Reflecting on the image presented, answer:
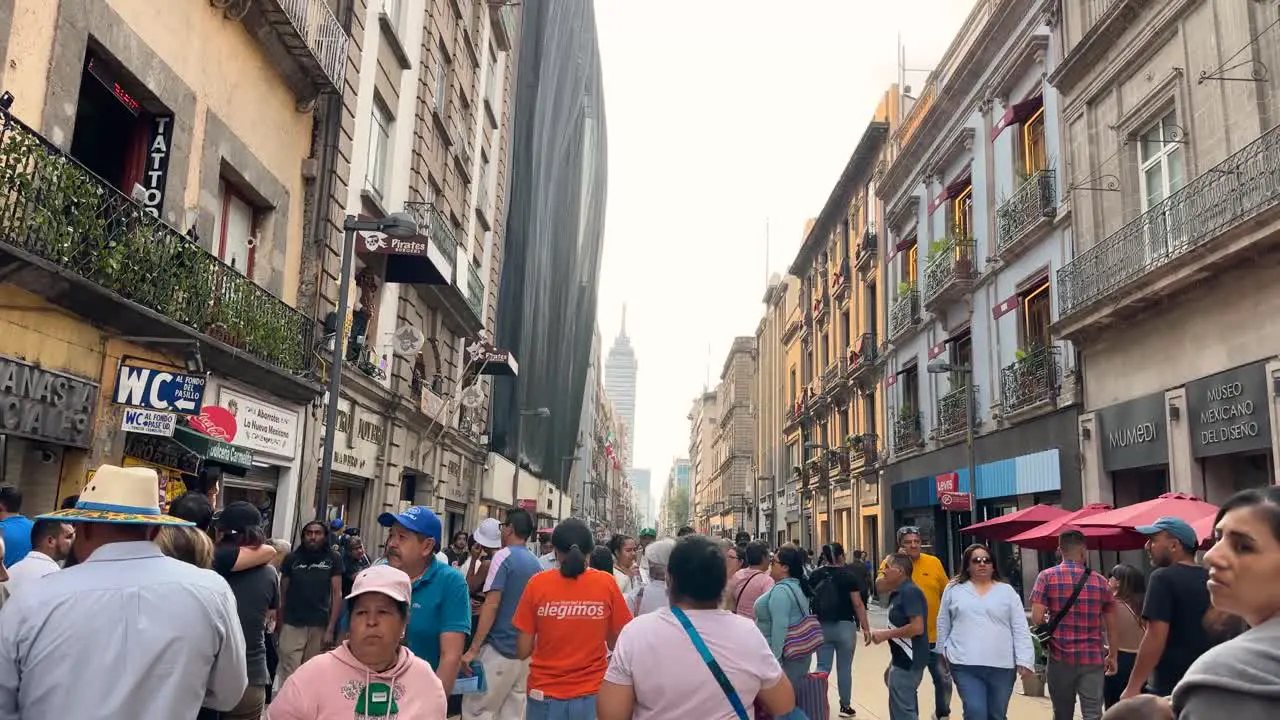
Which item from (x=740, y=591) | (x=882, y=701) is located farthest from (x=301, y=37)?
(x=882, y=701)

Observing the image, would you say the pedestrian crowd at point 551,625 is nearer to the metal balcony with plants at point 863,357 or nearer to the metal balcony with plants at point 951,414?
the metal balcony with plants at point 951,414

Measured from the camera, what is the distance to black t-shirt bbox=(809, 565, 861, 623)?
30.6 feet

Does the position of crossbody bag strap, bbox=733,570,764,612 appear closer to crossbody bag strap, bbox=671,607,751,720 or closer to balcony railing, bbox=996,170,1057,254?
crossbody bag strap, bbox=671,607,751,720

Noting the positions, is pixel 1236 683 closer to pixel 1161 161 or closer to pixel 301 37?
pixel 301 37

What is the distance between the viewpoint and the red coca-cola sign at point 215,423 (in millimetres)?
10867

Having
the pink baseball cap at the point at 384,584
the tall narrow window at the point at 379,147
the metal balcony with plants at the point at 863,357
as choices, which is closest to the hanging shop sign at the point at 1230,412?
the pink baseball cap at the point at 384,584

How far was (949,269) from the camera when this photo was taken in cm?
Result: 2388

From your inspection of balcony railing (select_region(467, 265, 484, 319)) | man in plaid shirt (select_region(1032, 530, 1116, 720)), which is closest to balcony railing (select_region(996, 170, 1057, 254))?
man in plaid shirt (select_region(1032, 530, 1116, 720))

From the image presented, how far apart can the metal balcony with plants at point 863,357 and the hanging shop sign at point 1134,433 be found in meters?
16.0

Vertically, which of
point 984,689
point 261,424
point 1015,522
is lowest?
point 984,689

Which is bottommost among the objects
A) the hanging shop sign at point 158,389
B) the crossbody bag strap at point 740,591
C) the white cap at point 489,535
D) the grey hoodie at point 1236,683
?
the crossbody bag strap at point 740,591

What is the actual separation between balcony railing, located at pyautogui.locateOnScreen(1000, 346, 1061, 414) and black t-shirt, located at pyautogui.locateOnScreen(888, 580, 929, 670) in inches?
433

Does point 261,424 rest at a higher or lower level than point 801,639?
higher

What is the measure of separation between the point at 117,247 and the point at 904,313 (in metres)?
23.6
